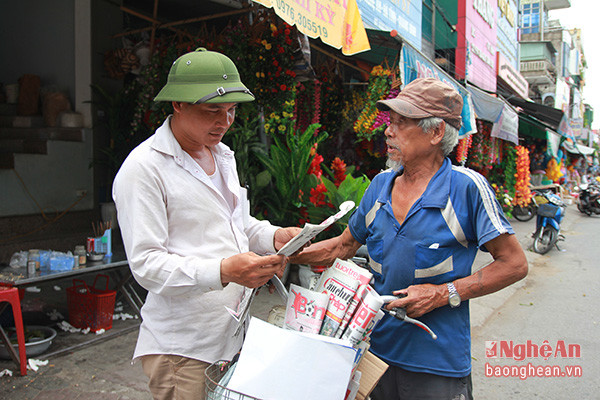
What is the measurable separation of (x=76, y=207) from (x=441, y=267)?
21.2 feet

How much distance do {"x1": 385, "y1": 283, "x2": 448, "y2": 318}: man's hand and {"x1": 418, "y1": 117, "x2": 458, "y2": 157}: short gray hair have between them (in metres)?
0.59

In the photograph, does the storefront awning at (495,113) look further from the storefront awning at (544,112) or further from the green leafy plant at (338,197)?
the green leafy plant at (338,197)

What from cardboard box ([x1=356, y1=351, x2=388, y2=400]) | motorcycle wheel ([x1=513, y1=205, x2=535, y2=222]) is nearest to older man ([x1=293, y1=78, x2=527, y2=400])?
cardboard box ([x1=356, y1=351, x2=388, y2=400])

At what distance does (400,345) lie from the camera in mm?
1783

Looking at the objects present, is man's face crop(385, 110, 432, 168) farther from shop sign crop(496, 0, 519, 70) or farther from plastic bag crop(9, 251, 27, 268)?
shop sign crop(496, 0, 519, 70)

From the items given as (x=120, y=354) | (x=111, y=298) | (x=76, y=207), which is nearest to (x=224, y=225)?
(x=120, y=354)

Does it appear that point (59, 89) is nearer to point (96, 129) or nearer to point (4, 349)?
point (96, 129)

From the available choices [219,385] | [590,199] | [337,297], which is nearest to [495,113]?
[337,297]

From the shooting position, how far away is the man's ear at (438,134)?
5.93ft

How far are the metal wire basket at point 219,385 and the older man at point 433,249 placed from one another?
2.14 feet

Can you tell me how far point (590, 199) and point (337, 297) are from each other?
18984 mm

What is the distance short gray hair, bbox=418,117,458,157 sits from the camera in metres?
Answer: 1.79

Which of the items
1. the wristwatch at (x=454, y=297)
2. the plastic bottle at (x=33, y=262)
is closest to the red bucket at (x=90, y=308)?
the plastic bottle at (x=33, y=262)

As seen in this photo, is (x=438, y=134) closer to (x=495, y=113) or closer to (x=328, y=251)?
(x=328, y=251)
